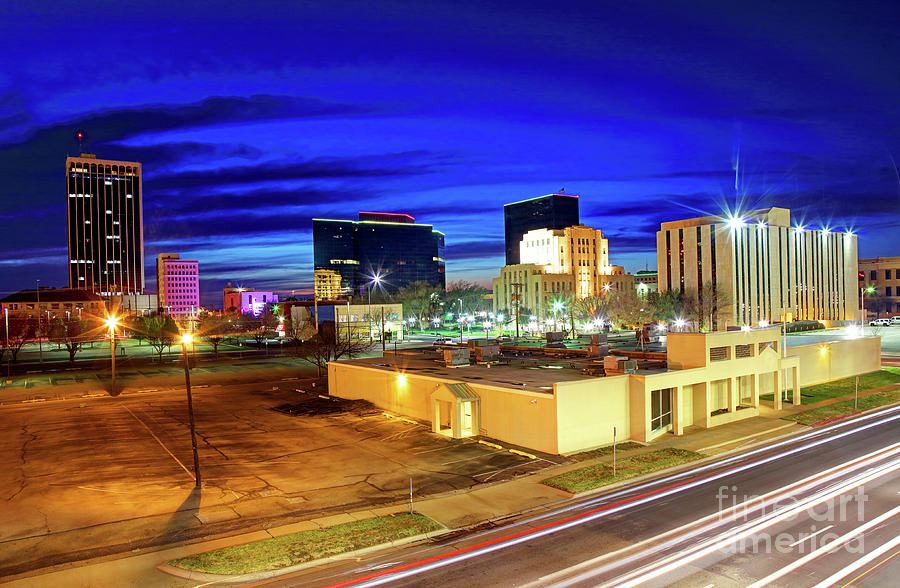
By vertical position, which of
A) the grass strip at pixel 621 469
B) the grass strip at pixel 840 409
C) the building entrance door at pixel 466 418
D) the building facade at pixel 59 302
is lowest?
the grass strip at pixel 840 409

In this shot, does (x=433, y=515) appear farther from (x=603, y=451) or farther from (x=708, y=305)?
(x=708, y=305)

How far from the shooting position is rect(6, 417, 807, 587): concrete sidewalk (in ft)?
46.7

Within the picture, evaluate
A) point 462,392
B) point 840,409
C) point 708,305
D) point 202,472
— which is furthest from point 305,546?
point 708,305

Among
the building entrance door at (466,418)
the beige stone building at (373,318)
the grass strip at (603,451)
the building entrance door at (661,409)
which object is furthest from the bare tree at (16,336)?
the building entrance door at (661,409)

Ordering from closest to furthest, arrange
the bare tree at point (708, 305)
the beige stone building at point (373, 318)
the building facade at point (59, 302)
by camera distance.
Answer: the beige stone building at point (373, 318) < the bare tree at point (708, 305) < the building facade at point (59, 302)

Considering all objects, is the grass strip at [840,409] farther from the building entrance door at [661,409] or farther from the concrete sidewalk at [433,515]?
the building entrance door at [661,409]

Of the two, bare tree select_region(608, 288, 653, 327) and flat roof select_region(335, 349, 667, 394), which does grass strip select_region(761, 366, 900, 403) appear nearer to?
flat roof select_region(335, 349, 667, 394)

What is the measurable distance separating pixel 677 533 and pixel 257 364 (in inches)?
2455

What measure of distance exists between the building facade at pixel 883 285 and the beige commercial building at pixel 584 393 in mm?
134346

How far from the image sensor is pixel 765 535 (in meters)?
16.0

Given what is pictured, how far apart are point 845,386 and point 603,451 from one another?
30.8 meters

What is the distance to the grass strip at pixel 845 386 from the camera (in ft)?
133

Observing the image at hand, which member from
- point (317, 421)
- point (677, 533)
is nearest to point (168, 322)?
point (317, 421)

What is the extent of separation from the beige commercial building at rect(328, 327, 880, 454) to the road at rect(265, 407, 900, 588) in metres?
5.36
